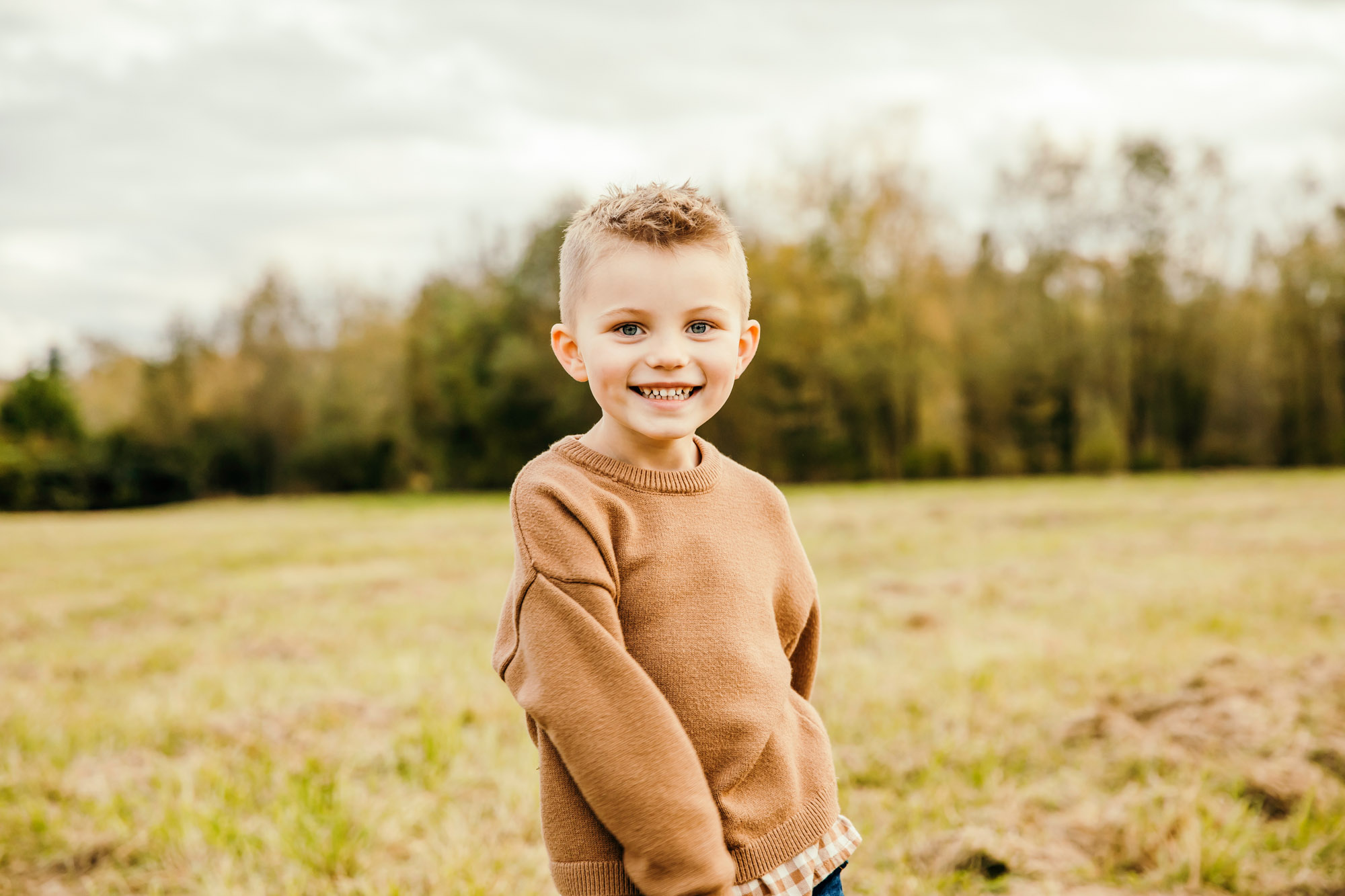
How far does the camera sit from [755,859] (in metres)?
1.46

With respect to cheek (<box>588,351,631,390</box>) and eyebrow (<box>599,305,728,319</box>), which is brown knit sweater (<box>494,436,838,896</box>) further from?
eyebrow (<box>599,305,728,319</box>)

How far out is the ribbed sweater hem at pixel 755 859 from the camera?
1.38 metres

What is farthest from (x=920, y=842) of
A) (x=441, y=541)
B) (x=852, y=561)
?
(x=441, y=541)

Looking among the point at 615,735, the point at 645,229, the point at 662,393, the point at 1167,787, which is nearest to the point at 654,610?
the point at 615,735

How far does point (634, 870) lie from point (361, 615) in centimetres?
655

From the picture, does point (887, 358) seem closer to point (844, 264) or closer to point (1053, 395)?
point (844, 264)

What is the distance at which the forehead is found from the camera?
4.58ft

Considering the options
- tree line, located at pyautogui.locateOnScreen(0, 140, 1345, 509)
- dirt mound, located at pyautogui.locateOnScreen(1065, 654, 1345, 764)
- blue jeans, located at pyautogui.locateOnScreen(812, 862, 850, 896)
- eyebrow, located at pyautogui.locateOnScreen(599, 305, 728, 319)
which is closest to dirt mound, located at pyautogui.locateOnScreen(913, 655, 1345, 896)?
dirt mound, located at pyautogui.locateOnScreen(1065, 654, 1345, 764)

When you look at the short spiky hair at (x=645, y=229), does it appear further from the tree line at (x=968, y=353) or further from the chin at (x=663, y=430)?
the tree line at (x=968, y=353)

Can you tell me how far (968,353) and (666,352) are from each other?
26.9 m

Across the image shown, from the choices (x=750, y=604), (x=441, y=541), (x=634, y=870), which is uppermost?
(x=750, y=604)

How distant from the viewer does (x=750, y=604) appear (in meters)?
1.52

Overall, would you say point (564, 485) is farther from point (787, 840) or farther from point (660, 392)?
point (787, 840)

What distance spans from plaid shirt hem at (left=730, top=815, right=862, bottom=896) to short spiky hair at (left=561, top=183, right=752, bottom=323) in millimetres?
906
